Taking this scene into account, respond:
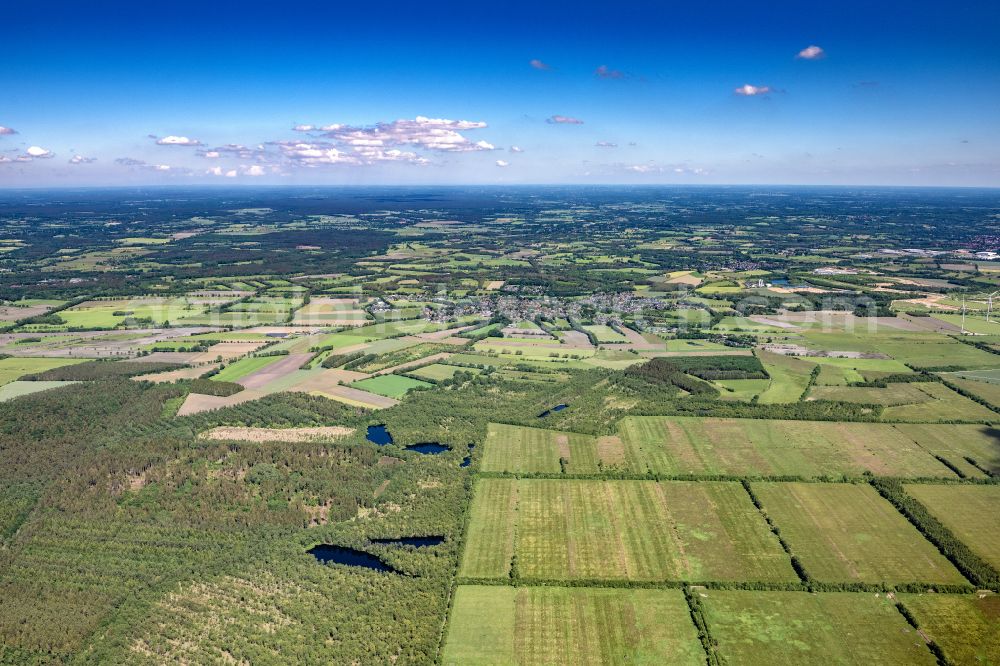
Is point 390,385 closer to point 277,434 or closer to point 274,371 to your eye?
point 274,371

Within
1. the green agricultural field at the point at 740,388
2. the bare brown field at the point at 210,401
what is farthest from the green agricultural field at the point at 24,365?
the green agricultural field at the point at 740,388

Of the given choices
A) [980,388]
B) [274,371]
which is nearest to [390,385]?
[274,371]

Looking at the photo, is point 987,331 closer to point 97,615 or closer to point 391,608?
point 391,608

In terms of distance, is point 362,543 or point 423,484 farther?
point 423,484

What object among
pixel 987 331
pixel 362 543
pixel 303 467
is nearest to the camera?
pixel 362 543

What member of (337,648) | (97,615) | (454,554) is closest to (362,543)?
(454,554)

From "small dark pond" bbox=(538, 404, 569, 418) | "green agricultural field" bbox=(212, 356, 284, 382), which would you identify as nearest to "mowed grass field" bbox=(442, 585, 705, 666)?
"small dark pond" bbox=(538, 404, 569, 418)
